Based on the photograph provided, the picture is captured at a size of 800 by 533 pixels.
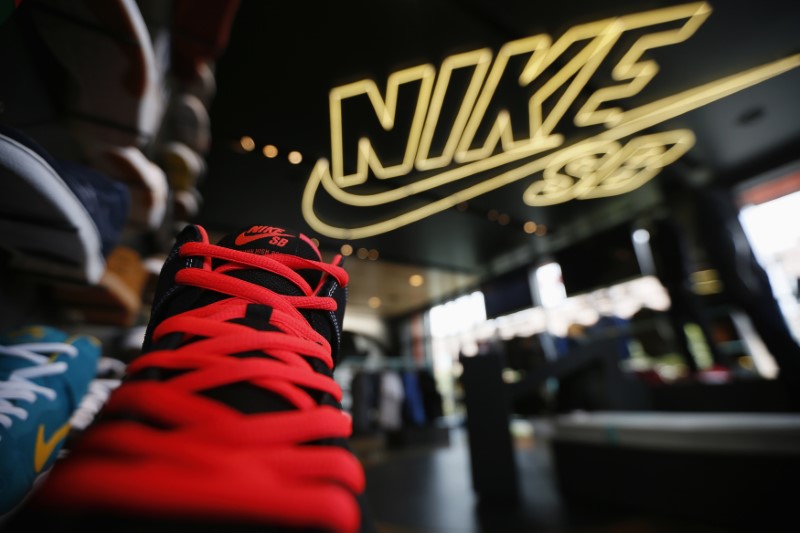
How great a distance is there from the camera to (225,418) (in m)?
0.34

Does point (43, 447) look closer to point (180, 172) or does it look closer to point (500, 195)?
point (180, 172)

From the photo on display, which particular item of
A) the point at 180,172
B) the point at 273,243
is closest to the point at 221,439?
the point at 273,243

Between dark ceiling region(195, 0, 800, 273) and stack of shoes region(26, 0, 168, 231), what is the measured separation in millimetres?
1742

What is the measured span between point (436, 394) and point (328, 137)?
380 centimetres

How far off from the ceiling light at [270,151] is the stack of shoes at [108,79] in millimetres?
2502

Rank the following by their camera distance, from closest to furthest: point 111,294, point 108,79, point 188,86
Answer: point 108,79 < point 111,294 < point 188,86

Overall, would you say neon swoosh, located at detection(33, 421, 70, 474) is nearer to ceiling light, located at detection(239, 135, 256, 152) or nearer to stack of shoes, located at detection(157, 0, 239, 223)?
stack of shoes, located at detection(157, 0, 239, 223)

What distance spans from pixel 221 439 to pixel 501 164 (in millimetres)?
3936

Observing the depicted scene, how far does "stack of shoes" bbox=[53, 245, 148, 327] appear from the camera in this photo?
0.98m

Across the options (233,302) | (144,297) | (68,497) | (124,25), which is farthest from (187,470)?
(144,297)

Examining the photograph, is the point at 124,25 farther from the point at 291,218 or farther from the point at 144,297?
the point at 291,218

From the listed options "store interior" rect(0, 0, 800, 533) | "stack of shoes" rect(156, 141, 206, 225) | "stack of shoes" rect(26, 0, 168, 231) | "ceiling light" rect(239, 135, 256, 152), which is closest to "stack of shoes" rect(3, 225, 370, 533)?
"store interior" rect(0, 0, 800, 533)

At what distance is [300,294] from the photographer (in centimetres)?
56

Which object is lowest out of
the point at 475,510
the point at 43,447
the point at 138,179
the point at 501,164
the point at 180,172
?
the point at 475,510
